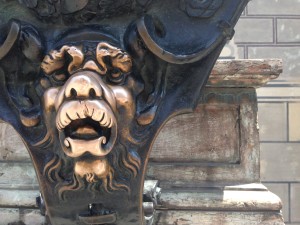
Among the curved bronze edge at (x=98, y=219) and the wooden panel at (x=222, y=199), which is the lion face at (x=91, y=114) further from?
the wooden panel at (x=222, y=199)

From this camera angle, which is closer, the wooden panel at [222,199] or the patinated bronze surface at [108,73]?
the patinated bronze surface at [108,73]

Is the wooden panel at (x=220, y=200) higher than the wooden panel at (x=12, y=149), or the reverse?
the wooden panel at (x=12, y=149)

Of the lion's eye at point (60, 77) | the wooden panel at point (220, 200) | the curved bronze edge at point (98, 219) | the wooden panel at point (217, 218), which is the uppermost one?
the lion's eye at point (60, 77)

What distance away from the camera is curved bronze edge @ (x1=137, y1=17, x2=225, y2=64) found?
0.48 metres

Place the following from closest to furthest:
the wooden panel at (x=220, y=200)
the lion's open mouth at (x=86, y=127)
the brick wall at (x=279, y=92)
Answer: the lion's open mouth at (x=86, y=127) → the wooden panel at (x=220, y=200) → the brick wall at (x=279, y=92)

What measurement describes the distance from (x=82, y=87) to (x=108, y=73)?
55mm

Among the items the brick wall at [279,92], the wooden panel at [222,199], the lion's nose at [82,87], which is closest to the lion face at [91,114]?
the lion's nose at [82,87]

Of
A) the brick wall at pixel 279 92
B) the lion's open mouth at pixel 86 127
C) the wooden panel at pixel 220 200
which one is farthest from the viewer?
the brick wall at pixel 279 92

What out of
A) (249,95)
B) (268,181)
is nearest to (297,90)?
(268,181)

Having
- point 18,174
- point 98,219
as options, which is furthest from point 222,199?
point 18,174

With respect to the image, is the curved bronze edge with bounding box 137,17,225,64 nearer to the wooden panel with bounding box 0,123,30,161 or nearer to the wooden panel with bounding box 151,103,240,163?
the wooden panel with bounding box 151,103,240,163

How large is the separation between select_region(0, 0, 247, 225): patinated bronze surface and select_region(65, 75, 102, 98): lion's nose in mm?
27

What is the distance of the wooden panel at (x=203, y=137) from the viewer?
64cm

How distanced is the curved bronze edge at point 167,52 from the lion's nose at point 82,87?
0.09 metres
